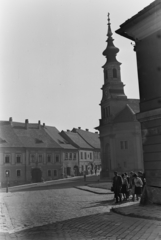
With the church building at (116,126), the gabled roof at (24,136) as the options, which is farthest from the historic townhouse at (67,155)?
the church building at (116,126)

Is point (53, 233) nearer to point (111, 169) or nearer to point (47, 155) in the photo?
point (111, 169)

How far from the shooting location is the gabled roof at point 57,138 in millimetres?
61503

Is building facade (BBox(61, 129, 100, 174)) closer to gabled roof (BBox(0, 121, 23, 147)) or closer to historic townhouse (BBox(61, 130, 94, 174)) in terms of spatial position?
historic townhouse (BBox(61, 130, 94, 174))

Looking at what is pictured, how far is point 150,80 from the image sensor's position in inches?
538

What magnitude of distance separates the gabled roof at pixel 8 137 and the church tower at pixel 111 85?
1803 centimetres

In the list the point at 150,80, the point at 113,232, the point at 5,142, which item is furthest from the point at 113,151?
the point at 113,232

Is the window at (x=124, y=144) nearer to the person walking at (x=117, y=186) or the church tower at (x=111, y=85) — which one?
the church tower at (x=111, y=85)

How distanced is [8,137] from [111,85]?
908 inches

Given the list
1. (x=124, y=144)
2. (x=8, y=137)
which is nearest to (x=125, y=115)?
(x=124, y=144)

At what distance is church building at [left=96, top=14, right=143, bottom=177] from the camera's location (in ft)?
138

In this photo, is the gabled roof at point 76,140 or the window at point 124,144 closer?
the window at point 124,144

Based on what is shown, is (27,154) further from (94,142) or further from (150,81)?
(150,81)

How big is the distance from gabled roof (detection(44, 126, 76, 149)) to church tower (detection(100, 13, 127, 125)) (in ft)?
55.1

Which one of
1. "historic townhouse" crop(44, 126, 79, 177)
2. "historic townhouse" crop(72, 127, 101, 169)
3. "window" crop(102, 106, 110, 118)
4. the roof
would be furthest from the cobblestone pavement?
"historic townhouse" crop(72, 127, 101, 169)
